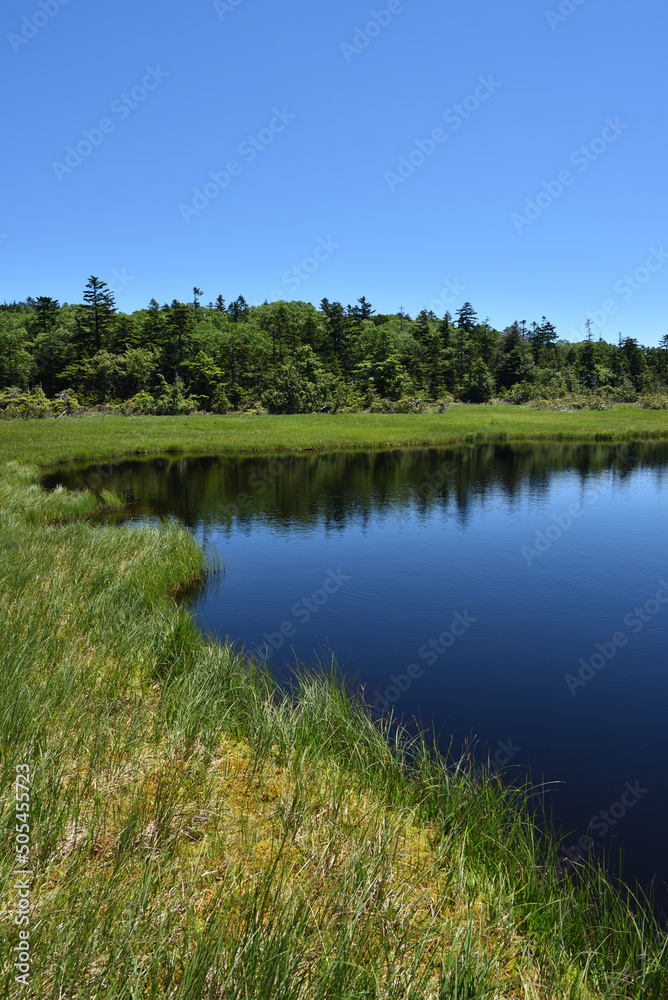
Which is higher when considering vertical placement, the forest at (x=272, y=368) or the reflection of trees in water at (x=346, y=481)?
the forest at (x=272, y=368)

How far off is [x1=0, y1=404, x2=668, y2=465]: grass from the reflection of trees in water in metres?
3.59

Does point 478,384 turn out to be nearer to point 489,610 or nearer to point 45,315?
point 45,315

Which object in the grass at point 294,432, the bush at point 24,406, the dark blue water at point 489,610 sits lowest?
the dark blue water at point 489,610

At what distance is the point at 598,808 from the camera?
7.53 m

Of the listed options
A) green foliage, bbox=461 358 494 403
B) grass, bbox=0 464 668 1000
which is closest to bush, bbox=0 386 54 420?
green foliage, bbox=461 358 494 403

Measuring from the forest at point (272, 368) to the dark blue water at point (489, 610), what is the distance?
5413cm

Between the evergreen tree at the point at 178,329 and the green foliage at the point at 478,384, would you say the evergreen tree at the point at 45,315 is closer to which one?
the evergreen tree at the point at 178,329

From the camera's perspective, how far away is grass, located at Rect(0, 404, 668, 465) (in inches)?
1821

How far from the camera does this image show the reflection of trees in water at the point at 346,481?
26.8 metres

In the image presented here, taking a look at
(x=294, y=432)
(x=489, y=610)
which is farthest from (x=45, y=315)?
(x=489, y=610)

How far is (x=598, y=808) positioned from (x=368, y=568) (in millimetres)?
11229

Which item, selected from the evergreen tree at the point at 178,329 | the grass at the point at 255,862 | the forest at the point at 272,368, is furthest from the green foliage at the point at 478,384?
the grass at the point at 255,862

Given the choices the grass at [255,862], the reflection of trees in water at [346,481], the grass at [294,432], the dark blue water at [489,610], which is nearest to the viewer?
the grass at [255,862]

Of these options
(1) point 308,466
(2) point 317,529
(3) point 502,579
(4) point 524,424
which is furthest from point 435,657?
(4) point 524,424
